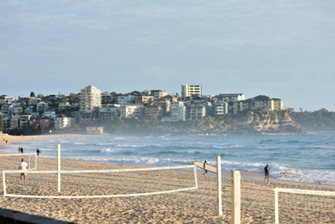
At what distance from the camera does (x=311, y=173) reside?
25.7 metres

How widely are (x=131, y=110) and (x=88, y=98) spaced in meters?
20.4

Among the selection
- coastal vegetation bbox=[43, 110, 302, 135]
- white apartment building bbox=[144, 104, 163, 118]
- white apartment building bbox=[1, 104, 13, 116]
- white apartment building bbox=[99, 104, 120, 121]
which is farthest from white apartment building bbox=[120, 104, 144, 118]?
white apartment building bbox=[1, 104, 13, 116]

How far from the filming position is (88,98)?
177375 millimetres

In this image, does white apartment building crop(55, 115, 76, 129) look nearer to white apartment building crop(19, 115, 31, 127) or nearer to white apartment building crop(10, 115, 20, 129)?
white apartment building crop(19, 115, 31, 127)

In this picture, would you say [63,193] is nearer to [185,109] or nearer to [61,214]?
[61,214]

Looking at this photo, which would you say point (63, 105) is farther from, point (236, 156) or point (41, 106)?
point (236, 156)

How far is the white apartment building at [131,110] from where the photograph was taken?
6688 inches

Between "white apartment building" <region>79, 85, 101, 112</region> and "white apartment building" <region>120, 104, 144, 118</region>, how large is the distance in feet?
52.0

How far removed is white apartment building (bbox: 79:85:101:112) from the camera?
177 m

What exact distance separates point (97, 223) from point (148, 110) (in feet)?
543

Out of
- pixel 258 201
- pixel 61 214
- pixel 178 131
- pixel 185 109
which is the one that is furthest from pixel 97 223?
pixel 185 109

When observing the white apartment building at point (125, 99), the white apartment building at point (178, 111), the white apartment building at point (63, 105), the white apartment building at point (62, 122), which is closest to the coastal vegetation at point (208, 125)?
the white apartment building at point (178, 111)

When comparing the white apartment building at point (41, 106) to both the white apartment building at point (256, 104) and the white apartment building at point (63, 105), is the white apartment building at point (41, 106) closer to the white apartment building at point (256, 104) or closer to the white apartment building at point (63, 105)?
the white apartment building at point (63, 105)

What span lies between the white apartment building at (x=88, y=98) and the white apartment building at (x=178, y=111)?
35.1 metres
